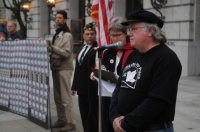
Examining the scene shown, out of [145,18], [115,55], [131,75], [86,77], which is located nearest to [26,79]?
[86,77]

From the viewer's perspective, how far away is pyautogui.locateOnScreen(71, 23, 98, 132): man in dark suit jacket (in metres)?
5.46

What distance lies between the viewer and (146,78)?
9.73 ft

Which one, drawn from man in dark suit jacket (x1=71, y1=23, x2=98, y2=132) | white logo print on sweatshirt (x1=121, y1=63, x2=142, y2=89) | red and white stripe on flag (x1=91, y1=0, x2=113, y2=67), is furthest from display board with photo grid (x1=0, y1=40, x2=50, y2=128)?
white logo print on sweatshirt (x1=121, y1=63, x2=142, y2=89)

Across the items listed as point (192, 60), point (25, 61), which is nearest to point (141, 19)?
point (25, 61)

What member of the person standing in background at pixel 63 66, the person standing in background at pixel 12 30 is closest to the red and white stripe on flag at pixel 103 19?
the person standing in background at pixel 63 66

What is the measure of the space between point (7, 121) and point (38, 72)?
132 cm

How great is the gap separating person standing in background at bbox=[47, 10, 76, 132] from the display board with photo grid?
246 mm

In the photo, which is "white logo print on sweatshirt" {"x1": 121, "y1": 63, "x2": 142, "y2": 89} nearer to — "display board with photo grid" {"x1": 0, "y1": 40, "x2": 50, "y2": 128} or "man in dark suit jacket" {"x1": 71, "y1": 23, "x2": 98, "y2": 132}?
"man in dark suit jacket" {"x1": 71, "y1": 23, "x2": 98, "y2": 132}

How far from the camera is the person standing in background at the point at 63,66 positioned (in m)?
6.45

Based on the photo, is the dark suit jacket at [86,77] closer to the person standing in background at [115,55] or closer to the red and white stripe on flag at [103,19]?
the red and white stripe on flag at [103,19]

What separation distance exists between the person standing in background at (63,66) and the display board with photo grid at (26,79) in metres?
0.25

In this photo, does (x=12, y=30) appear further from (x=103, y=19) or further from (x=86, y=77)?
(x=103, y=19)

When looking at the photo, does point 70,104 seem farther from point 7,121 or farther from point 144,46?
point 144,46

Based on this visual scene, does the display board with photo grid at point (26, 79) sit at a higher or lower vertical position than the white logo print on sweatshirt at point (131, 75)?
lower
